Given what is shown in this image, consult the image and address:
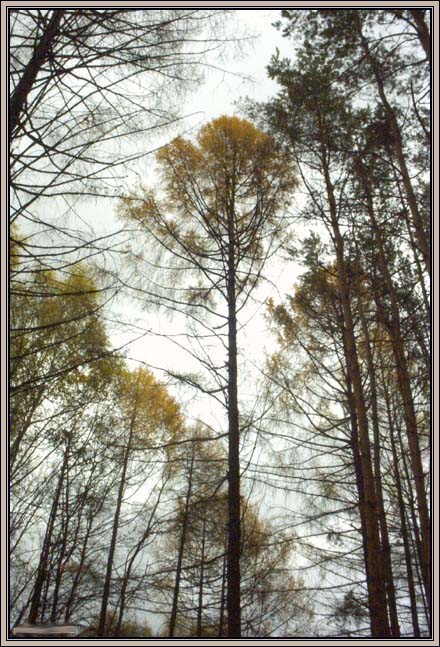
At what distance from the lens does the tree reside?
5062mm

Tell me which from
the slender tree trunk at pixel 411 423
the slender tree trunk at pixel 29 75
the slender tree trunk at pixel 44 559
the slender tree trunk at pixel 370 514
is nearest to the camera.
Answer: the slender tree trunk at pixel 29 75

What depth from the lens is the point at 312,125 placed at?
18.8 ft

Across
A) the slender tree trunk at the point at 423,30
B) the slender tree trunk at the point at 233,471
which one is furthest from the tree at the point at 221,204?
the slender tree trunk at the point at 423,30

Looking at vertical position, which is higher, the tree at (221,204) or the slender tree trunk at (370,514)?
the tree at (221,204)

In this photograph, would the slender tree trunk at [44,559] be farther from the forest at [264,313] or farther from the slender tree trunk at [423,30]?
the slender tree trunk at [423,30]

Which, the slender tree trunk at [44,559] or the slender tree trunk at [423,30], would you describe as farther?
the slender tree trunk at [44,559]

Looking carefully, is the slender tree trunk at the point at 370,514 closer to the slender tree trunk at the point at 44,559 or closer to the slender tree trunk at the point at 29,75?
the slender tree trunk at the point at 44,559

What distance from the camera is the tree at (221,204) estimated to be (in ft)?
16.6

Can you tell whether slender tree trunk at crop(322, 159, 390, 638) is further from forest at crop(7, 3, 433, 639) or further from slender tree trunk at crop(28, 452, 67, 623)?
slender tree trunk at crop(28, 452, 67, 623)

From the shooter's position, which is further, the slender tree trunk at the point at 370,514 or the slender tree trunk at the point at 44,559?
the slender tree trunk at the point at 44,559

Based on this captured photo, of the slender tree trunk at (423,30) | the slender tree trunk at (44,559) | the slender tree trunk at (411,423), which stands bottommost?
the slender tree trunk at (44,559)

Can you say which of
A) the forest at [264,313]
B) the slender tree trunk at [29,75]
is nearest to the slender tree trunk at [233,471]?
the forest at [264,313]

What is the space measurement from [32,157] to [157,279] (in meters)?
2.64

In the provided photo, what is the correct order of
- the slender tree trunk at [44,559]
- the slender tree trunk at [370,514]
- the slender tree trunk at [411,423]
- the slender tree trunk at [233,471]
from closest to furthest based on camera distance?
the slender tree trunk at [233,471] < the slender tree trunk at [370,514] < the slender tree trunk at [411,423] < the slender tree trunk at [44,559]
